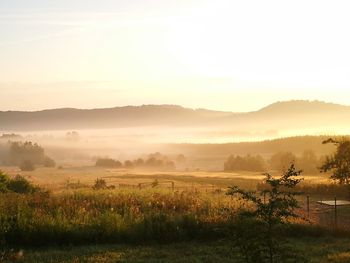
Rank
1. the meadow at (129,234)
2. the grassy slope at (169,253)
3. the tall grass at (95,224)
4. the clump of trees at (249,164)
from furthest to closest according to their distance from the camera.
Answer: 1. the clump of trees at (249,164)
2. the tall grass at (95,224)
3. the meadow at (129,234)
4. the grassy slope at (169,253)

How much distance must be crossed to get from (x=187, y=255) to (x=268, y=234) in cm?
694

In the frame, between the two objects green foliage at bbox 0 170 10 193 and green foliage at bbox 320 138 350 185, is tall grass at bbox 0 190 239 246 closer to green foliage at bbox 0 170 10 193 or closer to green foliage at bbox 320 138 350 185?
green foliage at bbox 0 170 10 193

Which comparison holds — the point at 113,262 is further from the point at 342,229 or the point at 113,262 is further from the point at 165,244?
the point at 342,229

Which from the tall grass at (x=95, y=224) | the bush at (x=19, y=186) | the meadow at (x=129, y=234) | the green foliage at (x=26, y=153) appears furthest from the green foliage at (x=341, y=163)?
the green foliage at (x=26, y=153)

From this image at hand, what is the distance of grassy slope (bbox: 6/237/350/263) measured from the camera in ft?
60.4

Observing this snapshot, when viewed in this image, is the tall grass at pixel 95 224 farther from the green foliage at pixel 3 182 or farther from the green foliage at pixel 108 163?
the green foliage at pixel 108 163

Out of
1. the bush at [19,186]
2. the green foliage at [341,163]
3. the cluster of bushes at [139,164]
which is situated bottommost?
the cluster of bushes at [139,164]

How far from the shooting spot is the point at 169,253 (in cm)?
1953

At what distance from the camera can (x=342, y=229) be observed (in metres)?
23.9

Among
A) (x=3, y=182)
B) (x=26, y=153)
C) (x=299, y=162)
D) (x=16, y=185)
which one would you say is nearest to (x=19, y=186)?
(x=16, y=185)

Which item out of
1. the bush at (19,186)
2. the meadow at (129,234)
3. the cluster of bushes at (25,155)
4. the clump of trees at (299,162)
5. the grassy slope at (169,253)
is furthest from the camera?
the cluster of bushes at (25,155)

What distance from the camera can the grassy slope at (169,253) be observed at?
60.4ft

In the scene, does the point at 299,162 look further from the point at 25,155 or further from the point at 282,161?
the point at 25,155

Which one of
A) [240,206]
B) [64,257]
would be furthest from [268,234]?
[240,206]
